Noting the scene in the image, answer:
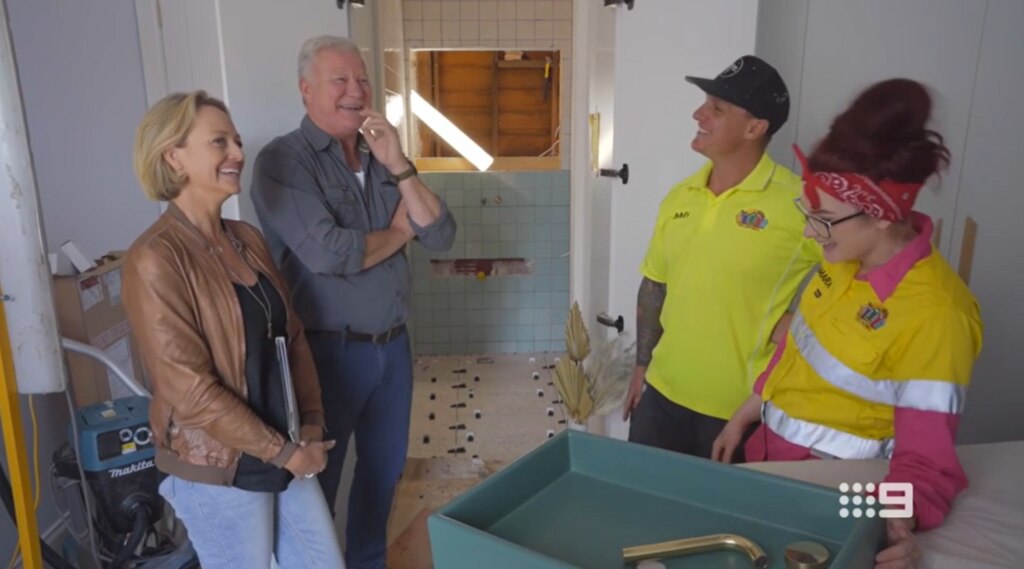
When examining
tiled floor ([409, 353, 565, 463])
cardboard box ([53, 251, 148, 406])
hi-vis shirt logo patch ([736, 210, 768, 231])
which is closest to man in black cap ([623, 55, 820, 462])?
hi-vis shirt logo patch ([736, 210, 768, 231])

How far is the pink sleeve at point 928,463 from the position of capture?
0.88 metres

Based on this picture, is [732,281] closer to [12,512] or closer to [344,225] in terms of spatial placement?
[344,225]

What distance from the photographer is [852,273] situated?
1.07m

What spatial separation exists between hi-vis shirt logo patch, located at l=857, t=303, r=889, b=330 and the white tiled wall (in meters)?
3.44

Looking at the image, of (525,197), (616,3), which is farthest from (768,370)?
A: (525,197)

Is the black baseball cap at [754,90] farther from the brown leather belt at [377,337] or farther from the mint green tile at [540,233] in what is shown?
the mint green tile at [540,233]

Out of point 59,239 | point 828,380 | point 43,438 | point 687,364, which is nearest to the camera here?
point 828,380

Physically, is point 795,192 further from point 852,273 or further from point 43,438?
point 43,438

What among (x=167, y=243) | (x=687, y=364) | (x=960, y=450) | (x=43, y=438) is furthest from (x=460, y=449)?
(x=960, y=450)

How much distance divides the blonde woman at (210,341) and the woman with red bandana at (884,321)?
99cm

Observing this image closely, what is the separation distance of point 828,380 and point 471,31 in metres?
3.71

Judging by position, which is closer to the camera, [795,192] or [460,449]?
[795,192]

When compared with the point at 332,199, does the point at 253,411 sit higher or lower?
lower

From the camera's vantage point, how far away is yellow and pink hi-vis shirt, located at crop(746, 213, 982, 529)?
895mm
